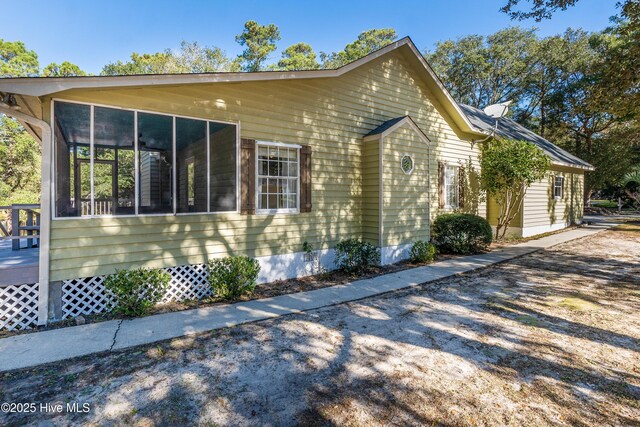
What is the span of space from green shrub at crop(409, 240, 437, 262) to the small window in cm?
200

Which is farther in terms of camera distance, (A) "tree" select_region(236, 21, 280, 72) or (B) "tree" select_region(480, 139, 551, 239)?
(A) "tree" select_region(236, 21, 280, 72)

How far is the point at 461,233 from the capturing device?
9.86 meters

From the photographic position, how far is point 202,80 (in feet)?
18.2

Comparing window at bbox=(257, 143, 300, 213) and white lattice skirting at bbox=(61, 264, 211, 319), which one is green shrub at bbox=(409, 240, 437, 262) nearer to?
window at bbox=(257, 143, 300, 213)

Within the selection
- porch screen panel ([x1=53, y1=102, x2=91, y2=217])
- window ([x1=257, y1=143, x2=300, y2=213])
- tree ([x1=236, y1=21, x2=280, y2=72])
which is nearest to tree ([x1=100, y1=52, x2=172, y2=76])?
tree ([x1=236, y1=21, x2=280, y2=72])

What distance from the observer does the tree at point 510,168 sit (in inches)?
417

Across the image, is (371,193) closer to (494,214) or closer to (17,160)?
(494,214)

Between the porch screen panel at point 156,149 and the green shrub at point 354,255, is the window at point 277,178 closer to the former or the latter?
the green shrub at point 354,255

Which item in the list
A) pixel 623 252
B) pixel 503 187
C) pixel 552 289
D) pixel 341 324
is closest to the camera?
pixel 341 324

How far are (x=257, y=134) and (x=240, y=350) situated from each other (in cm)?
433

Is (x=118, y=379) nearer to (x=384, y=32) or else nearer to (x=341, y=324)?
(x=341, y=324)

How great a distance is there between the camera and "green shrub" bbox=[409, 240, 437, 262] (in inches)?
338

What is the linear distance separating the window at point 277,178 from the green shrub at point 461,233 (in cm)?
534

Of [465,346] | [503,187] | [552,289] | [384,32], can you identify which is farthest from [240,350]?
[384,32]
